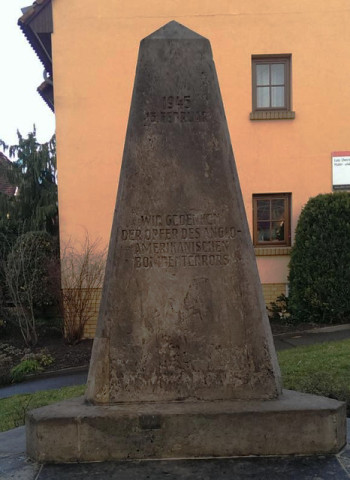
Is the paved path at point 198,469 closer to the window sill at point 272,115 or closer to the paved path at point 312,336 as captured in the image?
the paved path at point 312,336

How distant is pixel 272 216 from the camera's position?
10812mm

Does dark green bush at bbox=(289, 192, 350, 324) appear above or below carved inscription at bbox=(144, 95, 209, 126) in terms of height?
below

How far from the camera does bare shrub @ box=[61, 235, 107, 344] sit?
9.82 m

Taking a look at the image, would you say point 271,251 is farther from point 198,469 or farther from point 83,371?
point 198,469

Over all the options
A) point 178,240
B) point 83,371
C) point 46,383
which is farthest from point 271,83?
point 178,240

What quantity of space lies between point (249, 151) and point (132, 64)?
3.35 m

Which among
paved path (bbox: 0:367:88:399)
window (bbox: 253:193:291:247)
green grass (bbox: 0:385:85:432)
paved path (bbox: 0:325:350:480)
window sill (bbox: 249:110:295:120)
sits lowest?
paved path (bbox: 0:367:88:399)

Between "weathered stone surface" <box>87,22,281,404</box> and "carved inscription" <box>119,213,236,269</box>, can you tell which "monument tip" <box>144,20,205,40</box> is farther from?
"carved inscription" <box>119,213,236,269</box>

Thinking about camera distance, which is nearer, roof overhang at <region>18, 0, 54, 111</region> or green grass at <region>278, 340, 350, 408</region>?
green grass at <region>278, 340, 350, 408</region>

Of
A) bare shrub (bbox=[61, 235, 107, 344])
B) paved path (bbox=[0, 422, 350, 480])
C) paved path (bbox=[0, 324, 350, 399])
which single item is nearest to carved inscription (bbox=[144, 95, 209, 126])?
paved path (bbox=[0, 422, 350, 480])

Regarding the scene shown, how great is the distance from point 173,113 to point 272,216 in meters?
8.14

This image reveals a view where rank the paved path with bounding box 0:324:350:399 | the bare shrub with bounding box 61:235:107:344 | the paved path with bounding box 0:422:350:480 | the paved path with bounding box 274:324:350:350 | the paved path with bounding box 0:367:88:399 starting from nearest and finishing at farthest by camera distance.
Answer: the paved path with bounding box 0:422:350:480
the paved path with bounding box 0:367:88:399
the paved path with bounding box 0:324:350:399
the paved path with bounding box 274:324:350:350
the bare shrub with bounding box 61:235:107:344

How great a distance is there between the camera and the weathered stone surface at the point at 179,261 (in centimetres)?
284

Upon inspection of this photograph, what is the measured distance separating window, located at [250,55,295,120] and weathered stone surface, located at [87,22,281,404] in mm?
7976
